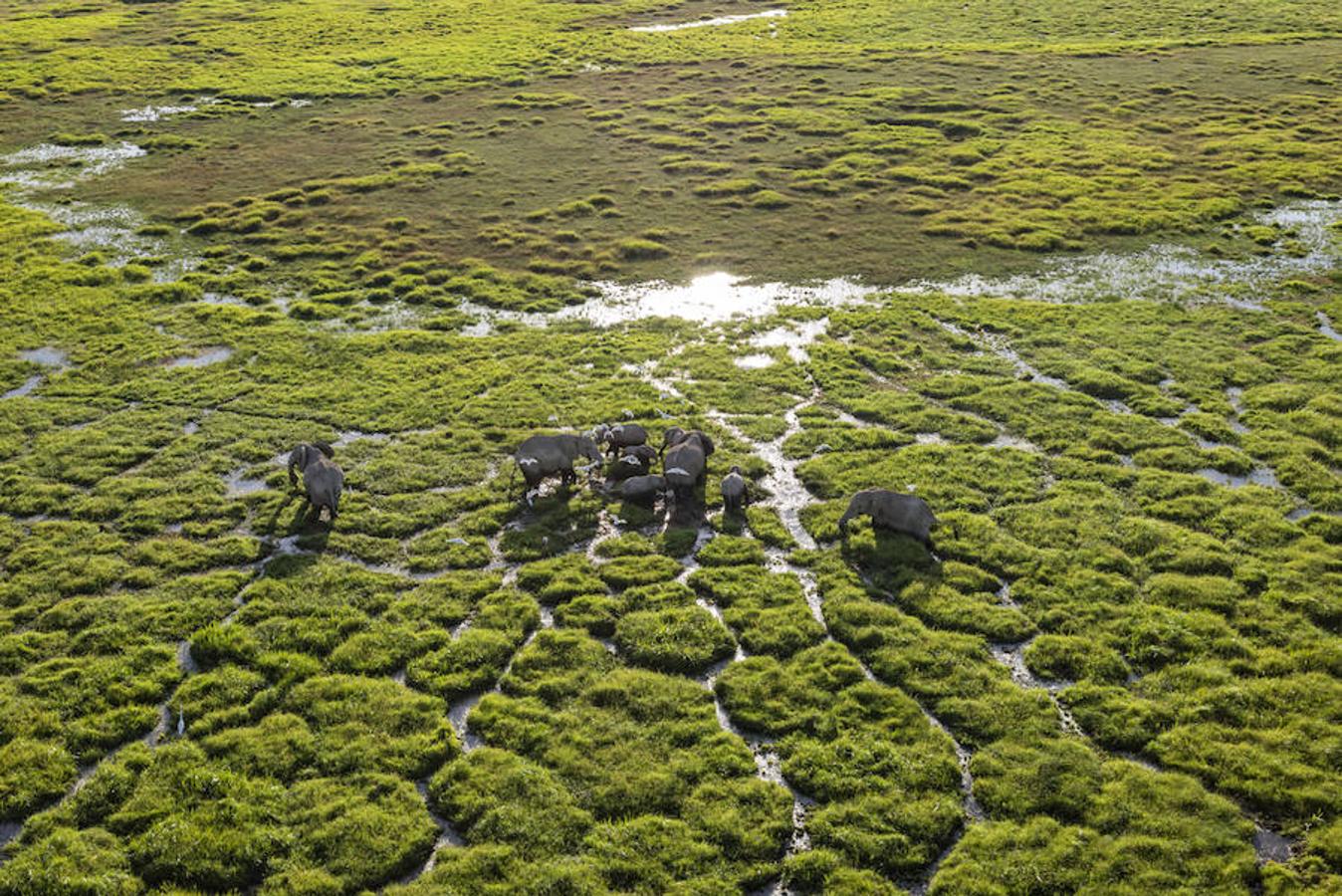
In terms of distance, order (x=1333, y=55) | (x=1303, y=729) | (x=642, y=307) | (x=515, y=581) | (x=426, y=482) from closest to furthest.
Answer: (x=1303, y=729)
(x=515, y=581)
(x=426, y=482)
(x=642, y=307)
(x=1333, y=55)

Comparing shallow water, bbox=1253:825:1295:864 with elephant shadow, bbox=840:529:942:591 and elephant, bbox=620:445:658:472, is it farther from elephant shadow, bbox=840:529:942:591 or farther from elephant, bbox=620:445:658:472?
elephant, bbox=620:445:658:472

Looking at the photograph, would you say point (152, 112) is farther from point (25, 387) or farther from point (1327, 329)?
point (1327, 329)

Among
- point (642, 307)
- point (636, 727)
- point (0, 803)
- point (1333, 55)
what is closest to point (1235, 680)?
point (636, 727)

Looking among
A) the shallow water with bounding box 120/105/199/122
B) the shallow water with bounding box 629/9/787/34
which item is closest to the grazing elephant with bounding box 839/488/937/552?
the shallow water with bounding box 120/105/199/122

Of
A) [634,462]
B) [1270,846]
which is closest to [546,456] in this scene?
[634,462]

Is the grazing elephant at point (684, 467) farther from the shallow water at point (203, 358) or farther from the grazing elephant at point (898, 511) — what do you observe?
the shallow water at point (203, 358)

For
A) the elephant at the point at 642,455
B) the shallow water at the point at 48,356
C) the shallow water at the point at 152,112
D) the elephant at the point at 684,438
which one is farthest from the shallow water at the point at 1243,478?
the shallow water at the point at 152,112

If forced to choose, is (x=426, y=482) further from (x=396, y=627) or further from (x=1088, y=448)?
(x=1088, y=448)
